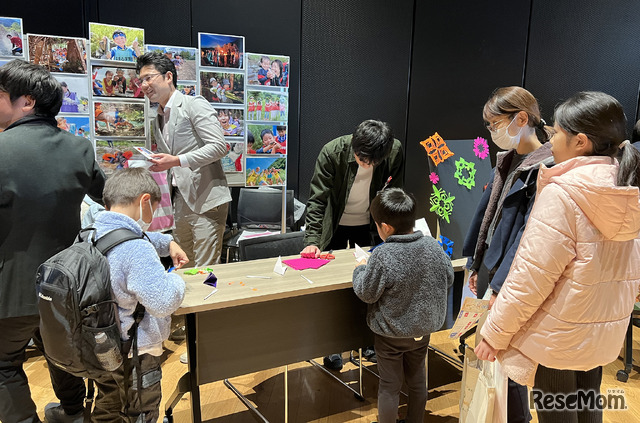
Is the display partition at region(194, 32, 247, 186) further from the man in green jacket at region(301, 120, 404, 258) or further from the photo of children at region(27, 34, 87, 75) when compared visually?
the man in green jacket at region(301, 120, 404, 258)

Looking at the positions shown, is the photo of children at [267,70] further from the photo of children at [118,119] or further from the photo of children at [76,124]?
the photo of children at [76,124]

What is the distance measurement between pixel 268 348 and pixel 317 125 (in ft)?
10.4

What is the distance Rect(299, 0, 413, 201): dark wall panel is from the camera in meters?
4.85

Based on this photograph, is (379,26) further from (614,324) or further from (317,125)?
(614,324)

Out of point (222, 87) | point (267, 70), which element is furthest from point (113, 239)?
point (267, 70)

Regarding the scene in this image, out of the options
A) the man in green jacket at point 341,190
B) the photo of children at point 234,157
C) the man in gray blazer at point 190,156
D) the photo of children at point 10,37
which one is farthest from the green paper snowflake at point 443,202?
the photo of children at point 10,37

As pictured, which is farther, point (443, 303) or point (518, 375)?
point (443, 303)

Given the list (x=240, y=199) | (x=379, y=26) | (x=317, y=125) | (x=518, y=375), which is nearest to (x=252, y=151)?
(x=240, y=199)

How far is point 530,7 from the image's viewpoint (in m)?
3.54

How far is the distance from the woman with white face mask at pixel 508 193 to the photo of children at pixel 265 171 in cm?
232

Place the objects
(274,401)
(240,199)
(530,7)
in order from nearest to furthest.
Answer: (274,401), (530,7), (240,199)

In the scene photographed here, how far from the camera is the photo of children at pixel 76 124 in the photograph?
3.46 meters

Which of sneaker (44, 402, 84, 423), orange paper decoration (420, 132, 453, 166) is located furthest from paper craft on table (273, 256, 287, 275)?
orange paper decoration (420, 132, 453, 166)

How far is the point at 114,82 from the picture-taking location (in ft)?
11.6
